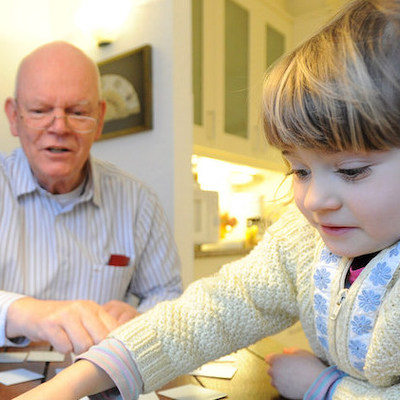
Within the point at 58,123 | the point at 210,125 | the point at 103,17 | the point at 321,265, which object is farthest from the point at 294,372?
the point at 210,125

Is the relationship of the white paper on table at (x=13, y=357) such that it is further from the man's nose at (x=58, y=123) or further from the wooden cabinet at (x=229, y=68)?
the wooden cabinet at (x=229, y=68)

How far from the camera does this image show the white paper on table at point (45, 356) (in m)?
0.90

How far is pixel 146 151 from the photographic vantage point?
220 centimetres

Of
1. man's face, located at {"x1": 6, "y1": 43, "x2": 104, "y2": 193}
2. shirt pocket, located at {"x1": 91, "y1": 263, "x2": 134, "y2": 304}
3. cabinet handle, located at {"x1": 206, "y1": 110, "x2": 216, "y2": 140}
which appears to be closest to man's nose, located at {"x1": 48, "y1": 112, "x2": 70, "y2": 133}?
man's face, located at {"x1": 6, "y1": 43, "x2": 104, "y2": 193}

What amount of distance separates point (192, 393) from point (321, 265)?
29 centimetres

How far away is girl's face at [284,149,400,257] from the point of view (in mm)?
516

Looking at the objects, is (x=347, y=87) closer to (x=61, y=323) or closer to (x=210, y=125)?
(x=61, y=323)

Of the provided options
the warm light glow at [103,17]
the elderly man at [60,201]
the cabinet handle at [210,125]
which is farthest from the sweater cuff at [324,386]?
the cabinet handle at [210,125]

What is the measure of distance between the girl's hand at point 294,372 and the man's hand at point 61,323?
0.30 metres

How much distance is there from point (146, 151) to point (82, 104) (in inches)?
31.7

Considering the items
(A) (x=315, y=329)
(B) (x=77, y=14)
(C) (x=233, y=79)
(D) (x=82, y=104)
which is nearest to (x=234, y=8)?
(C) (x=233, y=79)

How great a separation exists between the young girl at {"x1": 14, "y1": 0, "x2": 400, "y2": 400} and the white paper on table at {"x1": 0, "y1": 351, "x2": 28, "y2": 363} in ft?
1.05

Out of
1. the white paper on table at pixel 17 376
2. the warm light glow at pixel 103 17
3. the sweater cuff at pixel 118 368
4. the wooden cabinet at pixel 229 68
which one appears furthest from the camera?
the wooden cabinet at pixel 229 68

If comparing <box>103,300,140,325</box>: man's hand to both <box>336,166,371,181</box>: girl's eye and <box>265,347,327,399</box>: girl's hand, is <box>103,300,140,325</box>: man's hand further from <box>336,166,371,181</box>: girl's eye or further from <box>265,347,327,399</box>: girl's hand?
<box>336,166,371,181</box>: girl's eye
